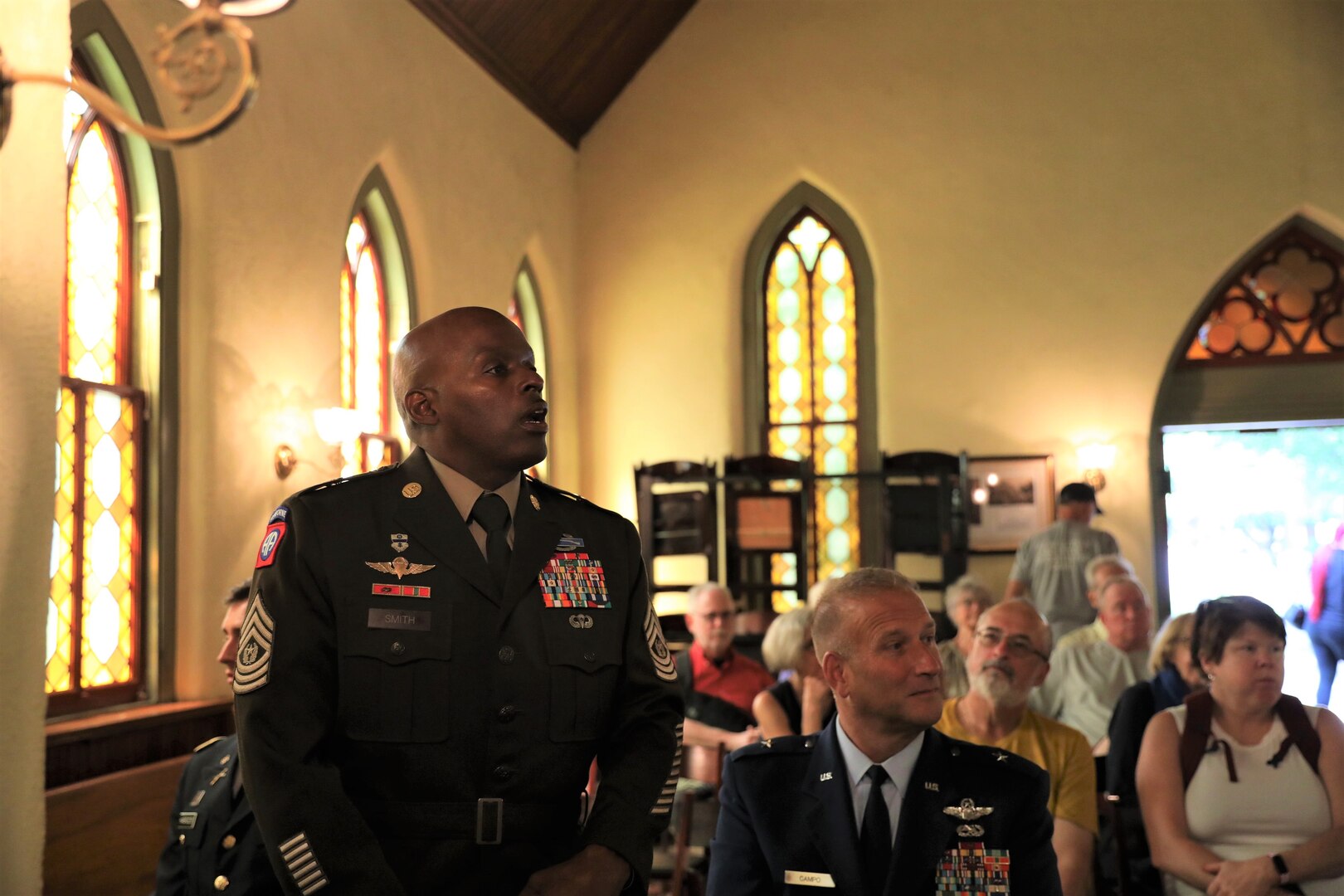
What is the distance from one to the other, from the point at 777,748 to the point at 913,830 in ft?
1.05

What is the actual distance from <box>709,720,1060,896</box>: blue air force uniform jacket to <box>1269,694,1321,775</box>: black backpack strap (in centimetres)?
130

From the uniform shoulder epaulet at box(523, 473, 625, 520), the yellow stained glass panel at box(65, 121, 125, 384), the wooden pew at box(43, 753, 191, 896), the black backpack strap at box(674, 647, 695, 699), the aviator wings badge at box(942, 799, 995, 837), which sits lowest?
the wooden pew at box(43, 753, 191, 896)

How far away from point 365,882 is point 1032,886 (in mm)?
1216

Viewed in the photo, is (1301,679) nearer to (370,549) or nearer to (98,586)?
(98,586)

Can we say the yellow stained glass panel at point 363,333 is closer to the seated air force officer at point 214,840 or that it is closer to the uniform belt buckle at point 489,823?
the seated air force officer at point 214,840

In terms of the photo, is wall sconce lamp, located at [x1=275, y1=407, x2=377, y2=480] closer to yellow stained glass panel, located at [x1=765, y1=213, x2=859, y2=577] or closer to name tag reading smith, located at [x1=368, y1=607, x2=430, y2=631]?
yellow stained glass panel, located at [x1=765, y1=213, x2=859, y2=577]

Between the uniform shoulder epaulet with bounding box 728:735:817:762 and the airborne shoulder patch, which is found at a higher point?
the airborne shoulder patch

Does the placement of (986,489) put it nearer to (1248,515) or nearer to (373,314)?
(1248,515)

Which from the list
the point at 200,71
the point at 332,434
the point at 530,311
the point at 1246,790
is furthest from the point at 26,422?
the point at 530,311

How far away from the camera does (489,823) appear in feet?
6.65

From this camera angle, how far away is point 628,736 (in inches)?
86.8

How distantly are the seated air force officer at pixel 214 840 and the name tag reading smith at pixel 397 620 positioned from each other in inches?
39.3

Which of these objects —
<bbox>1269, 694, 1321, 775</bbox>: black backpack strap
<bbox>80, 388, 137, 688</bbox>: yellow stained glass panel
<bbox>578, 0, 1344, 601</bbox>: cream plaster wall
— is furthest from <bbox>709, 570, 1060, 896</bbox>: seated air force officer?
<bbox>578, 0, 1344, 601</bbox>: cream plaster wall

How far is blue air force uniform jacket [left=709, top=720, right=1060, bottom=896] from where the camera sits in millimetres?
2408
